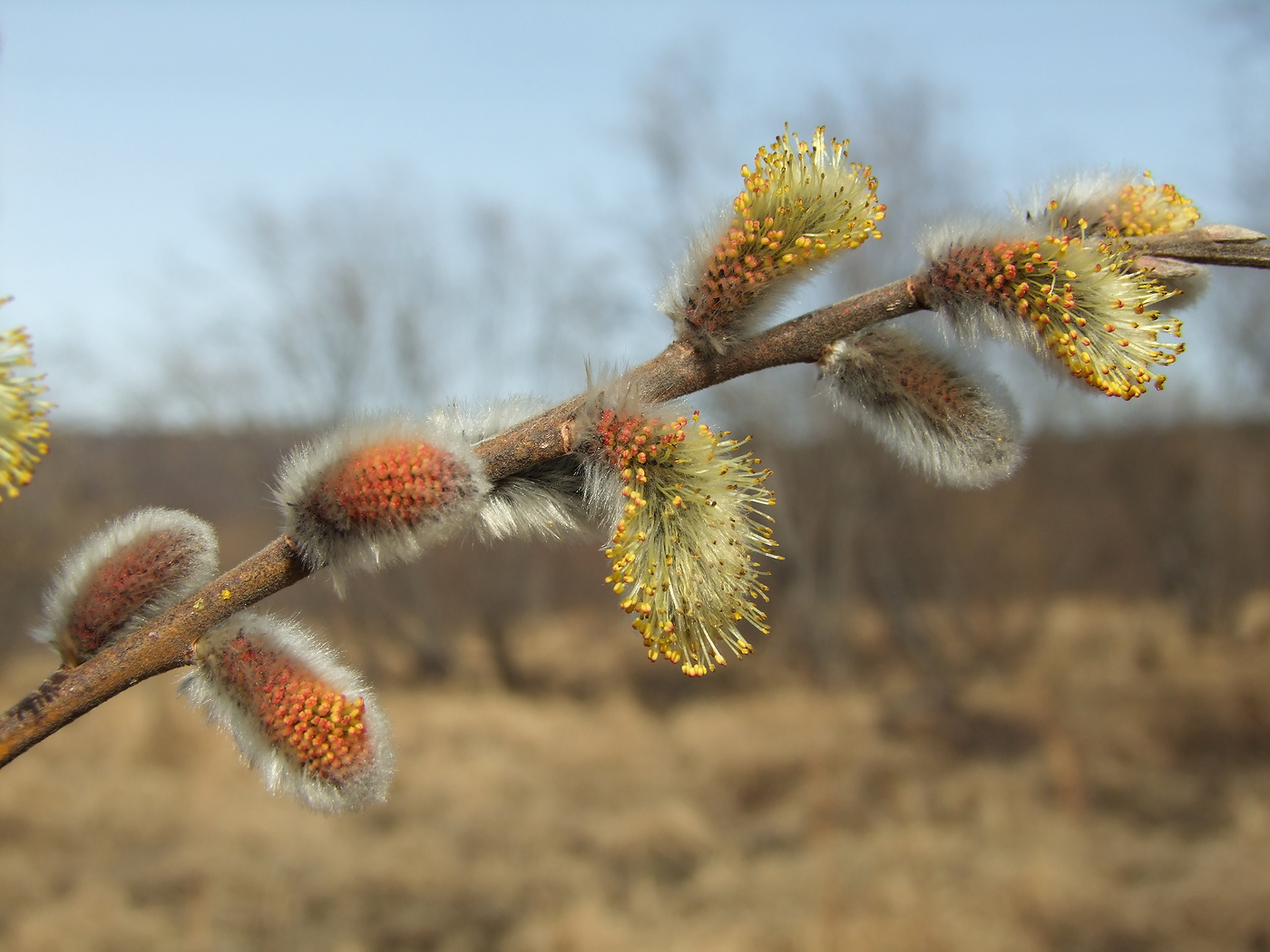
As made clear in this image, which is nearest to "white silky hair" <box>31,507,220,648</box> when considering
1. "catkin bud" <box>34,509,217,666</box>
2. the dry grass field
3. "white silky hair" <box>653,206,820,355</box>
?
"catkin bud" <box>34,509,217,666</box>

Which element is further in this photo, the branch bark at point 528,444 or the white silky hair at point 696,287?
the white silky hair at point 696,287

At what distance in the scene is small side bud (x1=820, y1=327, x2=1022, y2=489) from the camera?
1237 mm

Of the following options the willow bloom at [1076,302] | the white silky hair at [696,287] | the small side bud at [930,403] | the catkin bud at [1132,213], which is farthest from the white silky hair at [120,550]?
the catkin bud at [1132,213]

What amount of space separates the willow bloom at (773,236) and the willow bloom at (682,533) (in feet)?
0.52

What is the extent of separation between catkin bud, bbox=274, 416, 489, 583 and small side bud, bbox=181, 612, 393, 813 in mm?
122

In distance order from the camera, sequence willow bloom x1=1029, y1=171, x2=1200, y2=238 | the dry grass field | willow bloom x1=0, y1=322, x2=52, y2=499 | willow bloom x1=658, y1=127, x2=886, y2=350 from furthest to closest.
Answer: the dry grass field → willow bloom x1=1029, y1=171, x2=1200, y2=238 → willow bloom x1=658, y1=127, x2=886, y2=350 → willow bloom x1=0, y1=322, x2=52, y2=499

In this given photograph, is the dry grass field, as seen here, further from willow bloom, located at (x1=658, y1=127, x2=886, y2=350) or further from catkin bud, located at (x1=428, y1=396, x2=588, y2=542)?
willow bloom, located at (x1=658, y1=127, x2=886, y2=350)

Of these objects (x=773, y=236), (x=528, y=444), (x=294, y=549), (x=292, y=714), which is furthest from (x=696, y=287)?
(x=292, y=714)

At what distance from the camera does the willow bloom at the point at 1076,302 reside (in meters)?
1.12

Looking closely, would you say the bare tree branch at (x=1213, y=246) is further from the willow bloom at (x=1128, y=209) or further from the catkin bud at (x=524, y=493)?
the catkin bud at (x=524, y=493)

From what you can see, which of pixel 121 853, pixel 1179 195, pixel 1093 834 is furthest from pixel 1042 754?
pixel 1179 195

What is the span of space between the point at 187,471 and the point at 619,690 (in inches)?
308

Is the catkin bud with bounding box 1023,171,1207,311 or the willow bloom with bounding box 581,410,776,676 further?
the catkin bud with bounding box 1023,171,1207,311

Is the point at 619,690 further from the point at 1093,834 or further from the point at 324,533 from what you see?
the point at 324,533
